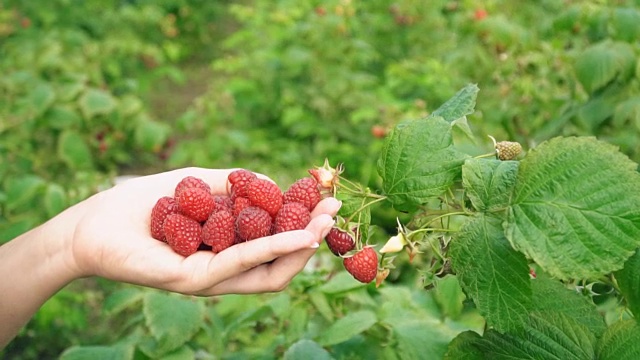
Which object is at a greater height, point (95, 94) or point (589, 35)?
point (589, 35)

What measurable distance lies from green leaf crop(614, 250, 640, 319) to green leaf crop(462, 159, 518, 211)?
0.22m

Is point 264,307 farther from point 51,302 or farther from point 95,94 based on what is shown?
point 95,94

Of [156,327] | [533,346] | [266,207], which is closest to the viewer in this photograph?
[533,346]

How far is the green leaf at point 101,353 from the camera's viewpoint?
1500 mm

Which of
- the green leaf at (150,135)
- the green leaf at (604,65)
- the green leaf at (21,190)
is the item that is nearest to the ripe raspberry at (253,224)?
the green leaf at (604,65)

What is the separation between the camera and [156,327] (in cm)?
150

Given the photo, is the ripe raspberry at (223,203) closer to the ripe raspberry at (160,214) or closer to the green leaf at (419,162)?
the ripe raspberry at (160,214)

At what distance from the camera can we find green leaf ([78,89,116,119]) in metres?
3.13

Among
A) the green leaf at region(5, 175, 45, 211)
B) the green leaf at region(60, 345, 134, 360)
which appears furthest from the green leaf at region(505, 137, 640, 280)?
the green leaf at region(5, 175, 45, 211)

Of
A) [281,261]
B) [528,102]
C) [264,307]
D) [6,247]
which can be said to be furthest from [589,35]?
[6,247]

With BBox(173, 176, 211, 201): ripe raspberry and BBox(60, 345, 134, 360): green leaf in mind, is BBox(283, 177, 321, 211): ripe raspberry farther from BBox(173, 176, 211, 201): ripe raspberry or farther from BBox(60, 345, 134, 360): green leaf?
BBox(60, 345, 134, 360): green leaf

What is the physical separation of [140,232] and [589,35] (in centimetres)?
193

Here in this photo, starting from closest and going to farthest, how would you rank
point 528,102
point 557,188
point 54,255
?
point 557,188, point 54,255, point 528,102

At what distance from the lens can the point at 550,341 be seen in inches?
43.2
